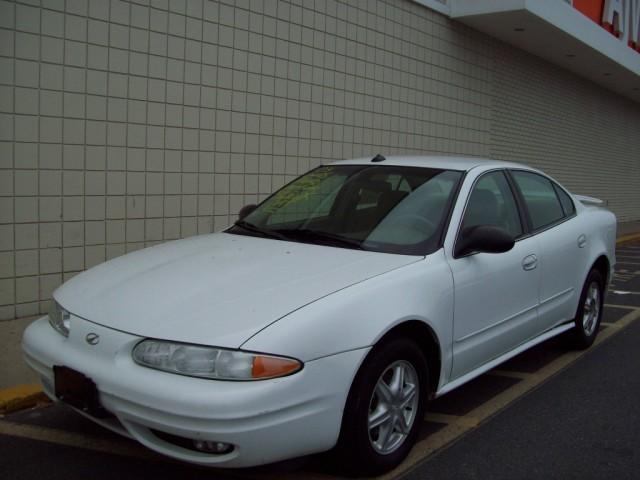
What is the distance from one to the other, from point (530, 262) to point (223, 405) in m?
2.59

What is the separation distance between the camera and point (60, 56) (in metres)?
5.92

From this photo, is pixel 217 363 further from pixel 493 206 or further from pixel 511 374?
pixel 511 374

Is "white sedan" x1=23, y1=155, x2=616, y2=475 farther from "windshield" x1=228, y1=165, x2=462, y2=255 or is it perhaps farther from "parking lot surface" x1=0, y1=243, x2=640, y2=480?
"parking lot surface" x1=0, y1=243, x2=640, y2=480

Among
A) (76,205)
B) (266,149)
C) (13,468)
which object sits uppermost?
(266,149)

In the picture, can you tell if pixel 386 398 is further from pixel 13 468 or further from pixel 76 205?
pixel 76 205

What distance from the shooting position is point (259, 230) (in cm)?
439

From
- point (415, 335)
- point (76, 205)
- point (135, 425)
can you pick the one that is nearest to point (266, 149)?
point (76, 205)

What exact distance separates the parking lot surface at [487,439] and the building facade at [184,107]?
2365mm

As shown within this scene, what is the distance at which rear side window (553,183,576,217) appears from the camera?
17.8 ft

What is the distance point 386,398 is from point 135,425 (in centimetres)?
117

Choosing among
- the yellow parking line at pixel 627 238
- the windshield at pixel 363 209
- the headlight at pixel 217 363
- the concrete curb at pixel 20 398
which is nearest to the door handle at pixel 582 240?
the windshield at pixel 363 209

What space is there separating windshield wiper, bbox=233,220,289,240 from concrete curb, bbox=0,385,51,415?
1.64m

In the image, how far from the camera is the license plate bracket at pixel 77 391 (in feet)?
9.64

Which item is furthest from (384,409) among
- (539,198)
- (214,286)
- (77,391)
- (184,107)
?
(184,107)
